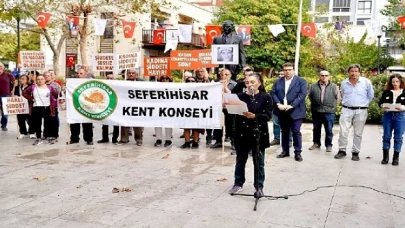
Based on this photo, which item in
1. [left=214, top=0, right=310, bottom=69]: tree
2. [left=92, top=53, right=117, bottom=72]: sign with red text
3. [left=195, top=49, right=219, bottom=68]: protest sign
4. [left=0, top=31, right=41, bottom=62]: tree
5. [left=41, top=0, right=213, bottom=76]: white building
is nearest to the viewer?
[left=92, top=53, right=117, bottom=72]: sign with red text

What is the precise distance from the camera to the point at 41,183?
6.63 m

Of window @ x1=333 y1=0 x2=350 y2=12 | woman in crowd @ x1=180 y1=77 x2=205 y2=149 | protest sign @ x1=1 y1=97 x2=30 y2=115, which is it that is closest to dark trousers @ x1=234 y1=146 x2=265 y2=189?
woman in crowd @ x1=180 y1=77 x2=205 y2=149

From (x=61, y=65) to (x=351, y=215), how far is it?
99.3 ft

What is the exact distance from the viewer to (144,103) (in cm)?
986

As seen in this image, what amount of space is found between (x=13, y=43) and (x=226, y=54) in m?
29.6

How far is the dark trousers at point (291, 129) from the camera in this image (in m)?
8.67

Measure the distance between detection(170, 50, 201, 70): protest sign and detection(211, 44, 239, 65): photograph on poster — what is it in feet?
4.93

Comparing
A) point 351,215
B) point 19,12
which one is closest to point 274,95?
point 351,215

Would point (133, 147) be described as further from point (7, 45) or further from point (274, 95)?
point (7, 45)

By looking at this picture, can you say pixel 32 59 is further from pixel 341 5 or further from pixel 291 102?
pixel 341 5

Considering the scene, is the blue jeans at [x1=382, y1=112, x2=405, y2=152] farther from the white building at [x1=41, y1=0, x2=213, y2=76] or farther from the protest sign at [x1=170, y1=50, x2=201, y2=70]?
the white building at [x1=41, y1=0, x2=213, y2=76]

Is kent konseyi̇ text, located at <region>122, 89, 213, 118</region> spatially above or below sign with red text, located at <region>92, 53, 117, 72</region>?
below

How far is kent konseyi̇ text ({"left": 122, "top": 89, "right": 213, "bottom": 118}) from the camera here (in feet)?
31.2

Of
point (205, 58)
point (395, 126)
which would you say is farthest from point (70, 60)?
point (395, 126)
